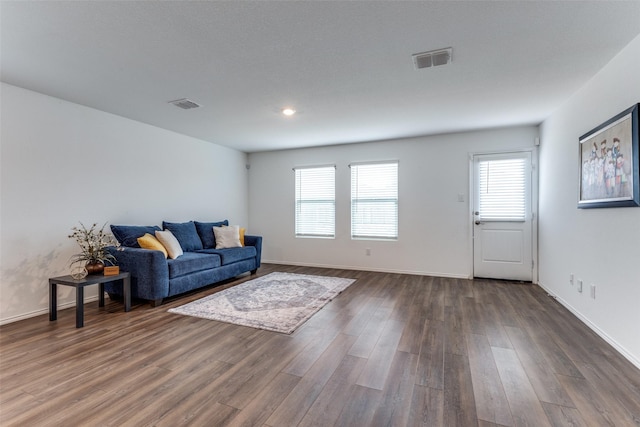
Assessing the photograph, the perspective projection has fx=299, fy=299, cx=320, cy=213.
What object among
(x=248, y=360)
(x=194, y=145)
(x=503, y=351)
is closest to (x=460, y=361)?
(x=503, y=351)

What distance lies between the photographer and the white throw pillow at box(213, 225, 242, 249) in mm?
4938

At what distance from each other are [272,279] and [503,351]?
329 centimetres

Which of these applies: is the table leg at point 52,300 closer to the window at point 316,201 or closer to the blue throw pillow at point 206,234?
the blue throw pillow at point 206,234

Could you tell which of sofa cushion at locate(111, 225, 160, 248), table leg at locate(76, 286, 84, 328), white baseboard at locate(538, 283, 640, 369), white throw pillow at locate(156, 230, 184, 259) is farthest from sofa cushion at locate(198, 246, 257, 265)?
white baseboard at locate(538, 283, 640, 369)

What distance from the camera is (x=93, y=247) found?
329 cm

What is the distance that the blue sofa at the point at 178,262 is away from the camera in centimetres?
342

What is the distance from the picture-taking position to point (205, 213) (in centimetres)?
547

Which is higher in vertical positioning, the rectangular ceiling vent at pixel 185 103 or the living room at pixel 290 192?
the rectangular ceiling vent at pixel 185 103

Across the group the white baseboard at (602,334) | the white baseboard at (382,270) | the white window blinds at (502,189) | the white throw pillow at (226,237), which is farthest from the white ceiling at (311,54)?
the white baseboard at (382,270)

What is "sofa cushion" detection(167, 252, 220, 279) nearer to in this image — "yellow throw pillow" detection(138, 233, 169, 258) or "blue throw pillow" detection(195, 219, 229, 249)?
"yellow throw pillow" detection(138, 233, 169, 258)

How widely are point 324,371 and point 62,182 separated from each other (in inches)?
A: 142

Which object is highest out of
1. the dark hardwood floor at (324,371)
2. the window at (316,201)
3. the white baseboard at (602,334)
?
the window at (316,201)

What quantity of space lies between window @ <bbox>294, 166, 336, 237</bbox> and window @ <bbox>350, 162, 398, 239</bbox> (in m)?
0.44

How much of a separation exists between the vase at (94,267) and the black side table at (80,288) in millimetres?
59
